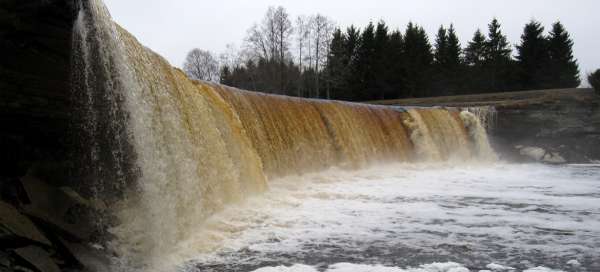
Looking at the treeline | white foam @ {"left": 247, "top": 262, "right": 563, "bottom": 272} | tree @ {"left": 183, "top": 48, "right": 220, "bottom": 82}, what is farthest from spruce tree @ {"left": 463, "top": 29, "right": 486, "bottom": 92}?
white foam @ {"left": 247, "top": 262, "right": 563, "bottom": 272}

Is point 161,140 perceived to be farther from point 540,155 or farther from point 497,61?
point 497,61

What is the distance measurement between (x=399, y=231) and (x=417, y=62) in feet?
99.9

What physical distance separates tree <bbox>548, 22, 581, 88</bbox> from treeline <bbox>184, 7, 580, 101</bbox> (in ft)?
0.19

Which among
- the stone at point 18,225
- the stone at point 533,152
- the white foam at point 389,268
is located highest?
the stone at point 533,152

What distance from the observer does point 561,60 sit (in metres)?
32.0

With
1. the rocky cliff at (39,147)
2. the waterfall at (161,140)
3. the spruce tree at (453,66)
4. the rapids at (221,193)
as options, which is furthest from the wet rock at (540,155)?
the rocky cliff at (39,147)

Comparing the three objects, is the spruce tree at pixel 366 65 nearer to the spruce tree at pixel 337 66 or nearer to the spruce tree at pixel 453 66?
the spruce tree at pixel 337 66

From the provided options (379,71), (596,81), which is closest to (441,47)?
(379,71)

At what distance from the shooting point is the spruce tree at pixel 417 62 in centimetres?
3378

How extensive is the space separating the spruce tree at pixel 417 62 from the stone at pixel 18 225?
105ft

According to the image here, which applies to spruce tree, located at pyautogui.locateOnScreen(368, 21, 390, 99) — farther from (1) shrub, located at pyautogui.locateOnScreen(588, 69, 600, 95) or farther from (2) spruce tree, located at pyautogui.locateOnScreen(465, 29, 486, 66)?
(1) shrub, located at pyautogui.locateOnScreen(588, 69, 600, 95)

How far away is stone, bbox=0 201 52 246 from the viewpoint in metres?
3.47

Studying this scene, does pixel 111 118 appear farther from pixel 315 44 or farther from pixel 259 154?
pixel 315 44

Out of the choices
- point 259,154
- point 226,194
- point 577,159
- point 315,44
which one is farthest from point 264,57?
point 226,194
